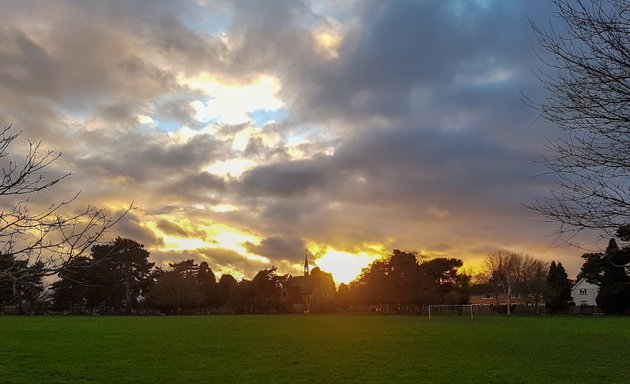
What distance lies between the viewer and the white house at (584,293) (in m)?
119

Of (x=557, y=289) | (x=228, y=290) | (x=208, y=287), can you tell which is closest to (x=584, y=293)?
(x=557, y=289)

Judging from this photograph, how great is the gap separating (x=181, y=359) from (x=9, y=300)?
53.4ft

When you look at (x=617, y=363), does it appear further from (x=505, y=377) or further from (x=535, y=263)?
(x=535, y=263)

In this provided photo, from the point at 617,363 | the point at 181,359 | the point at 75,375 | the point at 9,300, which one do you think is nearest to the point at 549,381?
the point at 617,363

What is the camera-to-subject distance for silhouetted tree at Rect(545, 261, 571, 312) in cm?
8888

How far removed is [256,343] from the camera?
26328 mm

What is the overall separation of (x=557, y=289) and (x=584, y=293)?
3790cm

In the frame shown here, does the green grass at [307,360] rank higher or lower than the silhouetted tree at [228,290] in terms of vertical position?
lower

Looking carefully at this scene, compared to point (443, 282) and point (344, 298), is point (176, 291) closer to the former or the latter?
point (344, 298)

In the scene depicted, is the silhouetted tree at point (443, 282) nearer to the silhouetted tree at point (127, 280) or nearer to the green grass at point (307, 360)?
the silhouetted tree at point (127, 280)

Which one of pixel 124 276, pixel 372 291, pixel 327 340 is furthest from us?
pixel 124 276

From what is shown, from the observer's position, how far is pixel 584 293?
12169 centimetres

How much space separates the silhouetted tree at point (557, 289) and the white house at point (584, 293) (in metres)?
27.5

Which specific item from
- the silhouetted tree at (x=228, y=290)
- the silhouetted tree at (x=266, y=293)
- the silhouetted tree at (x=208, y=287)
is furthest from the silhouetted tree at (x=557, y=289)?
the silhouetted tree at (x=208, y=287)
